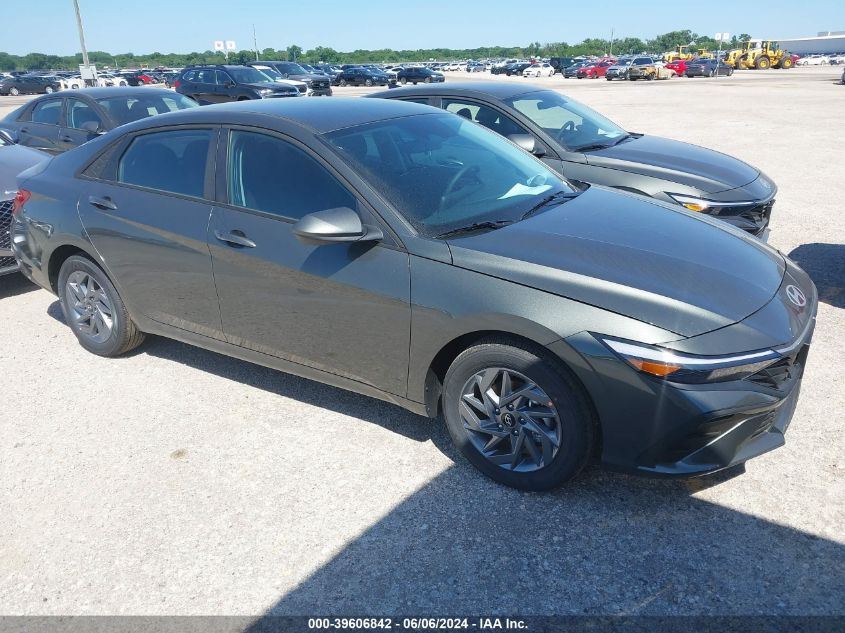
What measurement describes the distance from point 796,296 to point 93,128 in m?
8.78

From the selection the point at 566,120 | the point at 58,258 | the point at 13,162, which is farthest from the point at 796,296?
the point at 13,162

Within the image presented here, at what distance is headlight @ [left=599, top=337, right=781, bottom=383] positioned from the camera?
2621mm

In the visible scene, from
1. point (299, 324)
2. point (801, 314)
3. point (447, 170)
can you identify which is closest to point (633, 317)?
point (801, 314)

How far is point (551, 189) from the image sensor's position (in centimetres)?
396

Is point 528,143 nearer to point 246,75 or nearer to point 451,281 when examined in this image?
point 451,281

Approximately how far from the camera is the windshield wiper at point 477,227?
3.24 meters

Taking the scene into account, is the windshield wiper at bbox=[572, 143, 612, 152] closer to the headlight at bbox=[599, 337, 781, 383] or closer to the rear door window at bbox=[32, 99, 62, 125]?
the headlight at bbox=[599, 337, 781, 383]

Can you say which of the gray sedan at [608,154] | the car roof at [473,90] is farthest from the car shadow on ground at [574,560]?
the car roof at [473,90]

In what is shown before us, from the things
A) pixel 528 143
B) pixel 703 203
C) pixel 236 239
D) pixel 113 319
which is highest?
pixel 528 143

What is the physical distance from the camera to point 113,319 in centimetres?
461

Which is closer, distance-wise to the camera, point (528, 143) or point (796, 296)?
point (796, 296)

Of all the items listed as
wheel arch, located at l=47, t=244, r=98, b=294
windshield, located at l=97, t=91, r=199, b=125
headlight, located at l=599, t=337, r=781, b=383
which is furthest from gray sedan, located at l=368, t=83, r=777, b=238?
windshield, located at l=97, t=91, r=199, b=125

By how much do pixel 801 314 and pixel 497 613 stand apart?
1.89 m

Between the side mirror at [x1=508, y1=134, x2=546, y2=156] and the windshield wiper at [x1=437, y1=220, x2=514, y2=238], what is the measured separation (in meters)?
2.37
